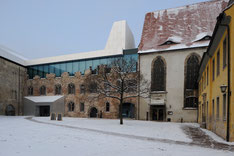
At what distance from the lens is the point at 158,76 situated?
28516 millimetres

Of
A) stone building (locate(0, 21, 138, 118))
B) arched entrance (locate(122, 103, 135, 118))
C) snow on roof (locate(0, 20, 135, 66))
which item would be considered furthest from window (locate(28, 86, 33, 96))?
arched entrance (locate(122, 103, 135, 118))

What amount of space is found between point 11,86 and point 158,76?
25.8m

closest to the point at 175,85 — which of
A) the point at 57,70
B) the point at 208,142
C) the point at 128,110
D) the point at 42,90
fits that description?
the point at 128,110

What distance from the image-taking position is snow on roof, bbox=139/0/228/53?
93.5 feet

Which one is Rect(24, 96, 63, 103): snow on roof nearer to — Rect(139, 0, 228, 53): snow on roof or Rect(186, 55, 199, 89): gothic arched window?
Rect(139, 0, 228, 53): snow on roof

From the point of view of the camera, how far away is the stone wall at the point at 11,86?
→ 33.8 m

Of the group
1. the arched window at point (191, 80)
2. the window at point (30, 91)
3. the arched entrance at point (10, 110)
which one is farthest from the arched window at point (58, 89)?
the arched window at point (191, 80)

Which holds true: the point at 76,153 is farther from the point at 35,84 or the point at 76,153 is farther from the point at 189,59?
the point at 35,84

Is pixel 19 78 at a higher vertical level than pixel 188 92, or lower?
higher

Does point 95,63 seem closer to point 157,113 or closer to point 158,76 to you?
point 158,76

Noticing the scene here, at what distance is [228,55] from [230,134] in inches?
154

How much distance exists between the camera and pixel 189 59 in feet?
88.8

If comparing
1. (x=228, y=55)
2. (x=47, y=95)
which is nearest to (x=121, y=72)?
(x=228, y=55)

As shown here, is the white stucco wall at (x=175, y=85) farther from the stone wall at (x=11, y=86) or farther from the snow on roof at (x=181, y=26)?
the stone wall at (x=11, y=86)
